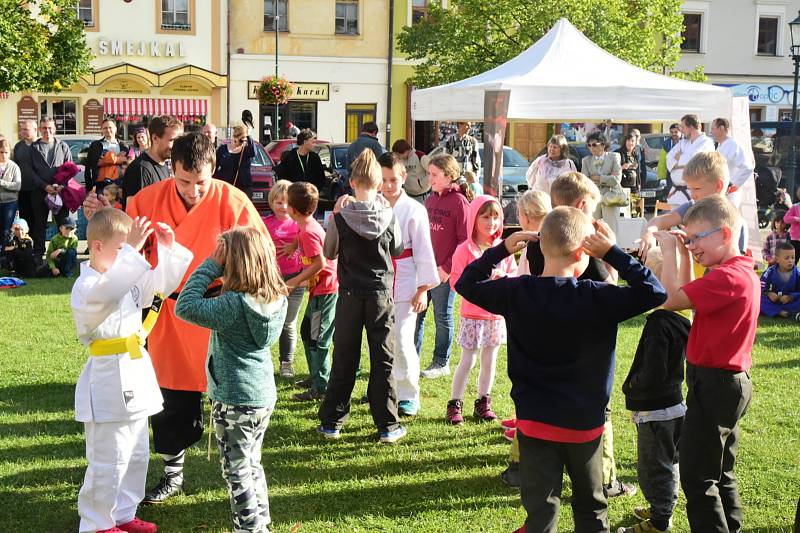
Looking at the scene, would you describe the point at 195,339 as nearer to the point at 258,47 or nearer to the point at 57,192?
the point at 57,192

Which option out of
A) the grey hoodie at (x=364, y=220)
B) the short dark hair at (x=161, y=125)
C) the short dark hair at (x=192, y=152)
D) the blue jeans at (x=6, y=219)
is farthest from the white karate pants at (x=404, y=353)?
the blue jeans at (x=6, y=219)

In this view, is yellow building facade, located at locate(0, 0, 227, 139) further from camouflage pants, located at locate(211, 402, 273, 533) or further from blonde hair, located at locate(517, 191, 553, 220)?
camouflage pants, located at locate(211, 402, 273, 533)

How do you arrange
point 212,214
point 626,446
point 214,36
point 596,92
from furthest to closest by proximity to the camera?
point 214,36, point 596,92, point 626,446, point 212,214

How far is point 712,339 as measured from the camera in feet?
12.9

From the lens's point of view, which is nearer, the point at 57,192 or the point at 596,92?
the point at 596,92

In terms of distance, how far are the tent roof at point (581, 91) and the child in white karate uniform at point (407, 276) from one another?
4.40 meters

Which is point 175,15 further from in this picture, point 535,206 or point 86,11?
point 535,206

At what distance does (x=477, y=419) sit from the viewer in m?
6.32

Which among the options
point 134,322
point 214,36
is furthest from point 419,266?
point 214,36

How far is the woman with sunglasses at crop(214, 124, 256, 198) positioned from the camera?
1170 cm

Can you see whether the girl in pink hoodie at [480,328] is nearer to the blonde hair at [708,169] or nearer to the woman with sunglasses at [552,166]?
the blonde hair at [708,169]

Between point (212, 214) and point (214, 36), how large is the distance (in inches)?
1144

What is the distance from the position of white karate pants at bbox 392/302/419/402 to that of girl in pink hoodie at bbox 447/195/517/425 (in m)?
0.29

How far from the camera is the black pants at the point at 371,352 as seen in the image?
18.7 ft
